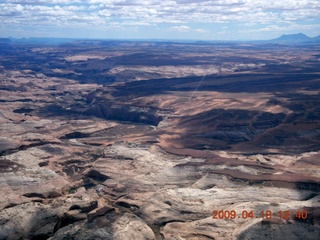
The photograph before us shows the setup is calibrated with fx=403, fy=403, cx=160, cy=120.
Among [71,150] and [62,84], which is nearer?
[71,150]

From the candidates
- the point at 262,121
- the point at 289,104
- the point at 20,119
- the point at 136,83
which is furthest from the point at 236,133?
the point at 136,83

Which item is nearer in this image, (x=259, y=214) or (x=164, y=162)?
(x=259, y=214)

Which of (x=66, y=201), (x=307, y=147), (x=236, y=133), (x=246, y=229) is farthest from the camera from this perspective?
(x=236, y=133)

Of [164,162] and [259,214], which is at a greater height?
A: [259,214]

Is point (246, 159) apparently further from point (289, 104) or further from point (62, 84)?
point (62, 84)
